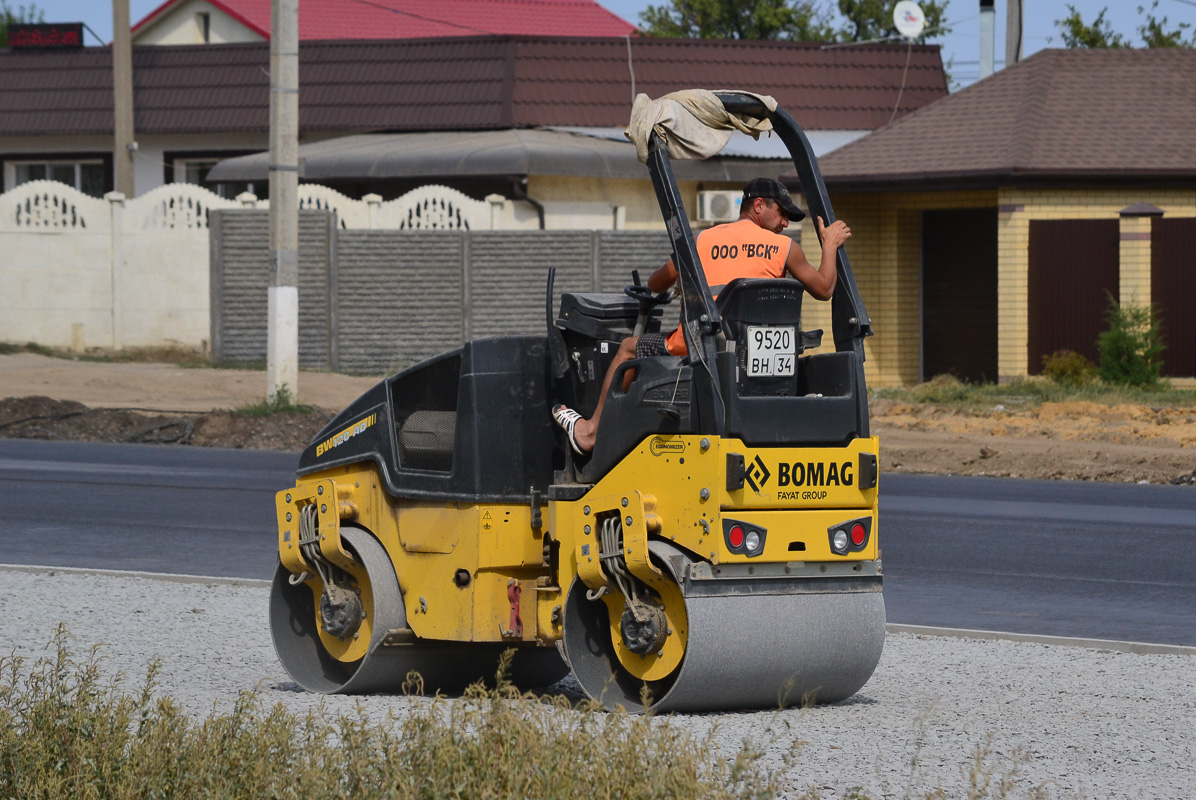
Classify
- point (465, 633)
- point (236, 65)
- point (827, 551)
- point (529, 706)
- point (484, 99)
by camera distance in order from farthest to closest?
point (236, 65), point (484, 99), point (465, 633), point (827, 551), point (529, 706)

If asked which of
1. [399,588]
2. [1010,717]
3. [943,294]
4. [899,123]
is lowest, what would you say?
[1010,717]

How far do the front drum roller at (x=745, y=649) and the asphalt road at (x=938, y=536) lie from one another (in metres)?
2.96

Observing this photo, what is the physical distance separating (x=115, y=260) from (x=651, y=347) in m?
24.5

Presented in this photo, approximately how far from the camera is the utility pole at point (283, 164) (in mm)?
20781

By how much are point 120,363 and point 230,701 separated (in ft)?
73.3

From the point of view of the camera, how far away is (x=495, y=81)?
1309 inches

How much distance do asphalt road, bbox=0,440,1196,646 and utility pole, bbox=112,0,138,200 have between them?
17.2 metres

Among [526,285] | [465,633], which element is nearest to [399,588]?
[465,633]

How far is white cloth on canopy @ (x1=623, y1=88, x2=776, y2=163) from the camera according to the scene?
7.36 metres

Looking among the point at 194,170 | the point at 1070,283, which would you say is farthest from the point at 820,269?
the point at 194,170

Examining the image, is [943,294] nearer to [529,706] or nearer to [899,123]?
[899,123]

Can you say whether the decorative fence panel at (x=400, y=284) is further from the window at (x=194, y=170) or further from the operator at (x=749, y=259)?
the operator at (x=749, y=259)

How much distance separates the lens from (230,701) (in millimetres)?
7434

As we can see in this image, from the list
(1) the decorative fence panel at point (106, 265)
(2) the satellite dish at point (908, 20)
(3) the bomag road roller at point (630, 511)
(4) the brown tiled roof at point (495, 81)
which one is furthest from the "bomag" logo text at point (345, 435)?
(2) the satellite dish at point (908, 20)
